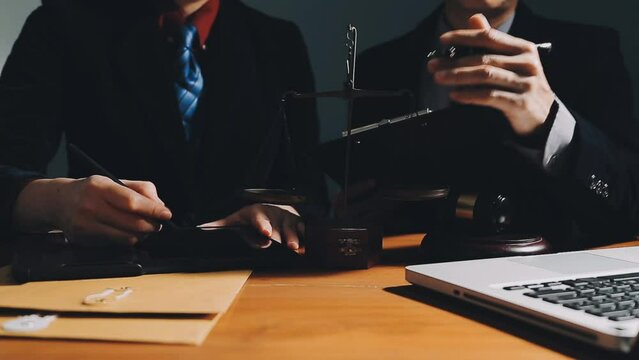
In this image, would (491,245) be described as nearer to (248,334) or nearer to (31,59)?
(248,334)

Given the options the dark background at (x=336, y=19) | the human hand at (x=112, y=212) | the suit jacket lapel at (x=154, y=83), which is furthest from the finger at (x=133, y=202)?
the dark background at (x=336, y=19)

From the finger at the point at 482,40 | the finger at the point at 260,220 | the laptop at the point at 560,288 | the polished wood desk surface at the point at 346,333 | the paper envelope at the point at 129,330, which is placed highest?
the finger at the point at 482,40

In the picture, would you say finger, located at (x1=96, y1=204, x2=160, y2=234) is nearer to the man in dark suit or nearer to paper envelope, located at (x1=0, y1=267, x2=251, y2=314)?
paper envelope, located at (x1=0, y1=267, x2=251, y2=314)

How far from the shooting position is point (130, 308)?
A: 533 millimetres

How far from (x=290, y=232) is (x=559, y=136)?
1.33 ft

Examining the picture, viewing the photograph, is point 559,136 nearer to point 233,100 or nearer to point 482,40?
point 482,40

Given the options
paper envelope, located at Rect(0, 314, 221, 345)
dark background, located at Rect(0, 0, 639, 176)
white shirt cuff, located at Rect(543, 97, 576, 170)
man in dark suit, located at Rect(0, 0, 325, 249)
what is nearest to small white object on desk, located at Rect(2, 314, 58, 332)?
paper envelope, located at Rect(0, 314, 221, 345)

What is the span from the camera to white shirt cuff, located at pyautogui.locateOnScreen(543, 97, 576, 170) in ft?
2.85

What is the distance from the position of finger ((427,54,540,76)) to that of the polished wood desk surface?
0.29 m

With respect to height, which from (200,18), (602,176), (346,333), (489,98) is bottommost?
(346,333)

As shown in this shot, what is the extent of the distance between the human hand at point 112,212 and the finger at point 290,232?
17 centimetres

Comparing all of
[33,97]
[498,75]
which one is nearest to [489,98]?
[498,75]

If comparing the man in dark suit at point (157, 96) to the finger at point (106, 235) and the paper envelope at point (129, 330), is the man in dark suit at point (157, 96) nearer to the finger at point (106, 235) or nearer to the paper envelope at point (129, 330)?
the finger at point (106, 235)

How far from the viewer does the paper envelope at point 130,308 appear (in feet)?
1.60
